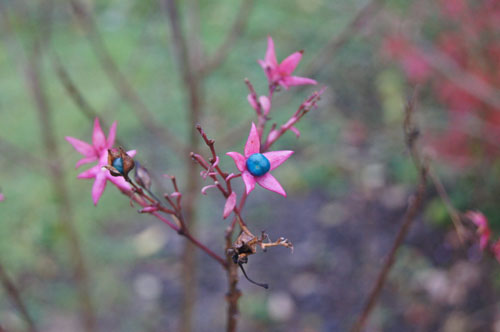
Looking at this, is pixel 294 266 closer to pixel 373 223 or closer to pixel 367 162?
pixel 373 223

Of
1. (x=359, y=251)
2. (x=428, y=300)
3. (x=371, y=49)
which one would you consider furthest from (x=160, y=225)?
(x=371, y=49)

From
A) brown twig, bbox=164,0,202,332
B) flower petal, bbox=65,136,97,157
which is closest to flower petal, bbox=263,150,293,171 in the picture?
flower petal, bbox=65,136,97,157

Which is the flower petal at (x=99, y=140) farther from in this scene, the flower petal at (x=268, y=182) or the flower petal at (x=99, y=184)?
the flower petal at (x=268, y=182)

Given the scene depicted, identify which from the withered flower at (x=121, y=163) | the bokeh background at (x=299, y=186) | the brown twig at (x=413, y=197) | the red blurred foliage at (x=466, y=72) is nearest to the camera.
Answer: the withered flower at (x=121, y=163)

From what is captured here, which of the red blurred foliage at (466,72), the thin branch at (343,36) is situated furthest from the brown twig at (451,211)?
the red blurred foliage at (466,72)

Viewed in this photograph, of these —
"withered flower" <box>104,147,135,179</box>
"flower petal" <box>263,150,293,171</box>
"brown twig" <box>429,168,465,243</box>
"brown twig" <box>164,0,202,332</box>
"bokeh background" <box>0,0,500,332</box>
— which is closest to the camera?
"withered flower" <box>104,147,135,179</box>

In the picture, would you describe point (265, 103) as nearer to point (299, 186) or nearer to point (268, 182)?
point (268, 182)

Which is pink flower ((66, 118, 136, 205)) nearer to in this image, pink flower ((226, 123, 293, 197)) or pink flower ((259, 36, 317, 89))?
pink flower ((226, 123, 293, 197))
